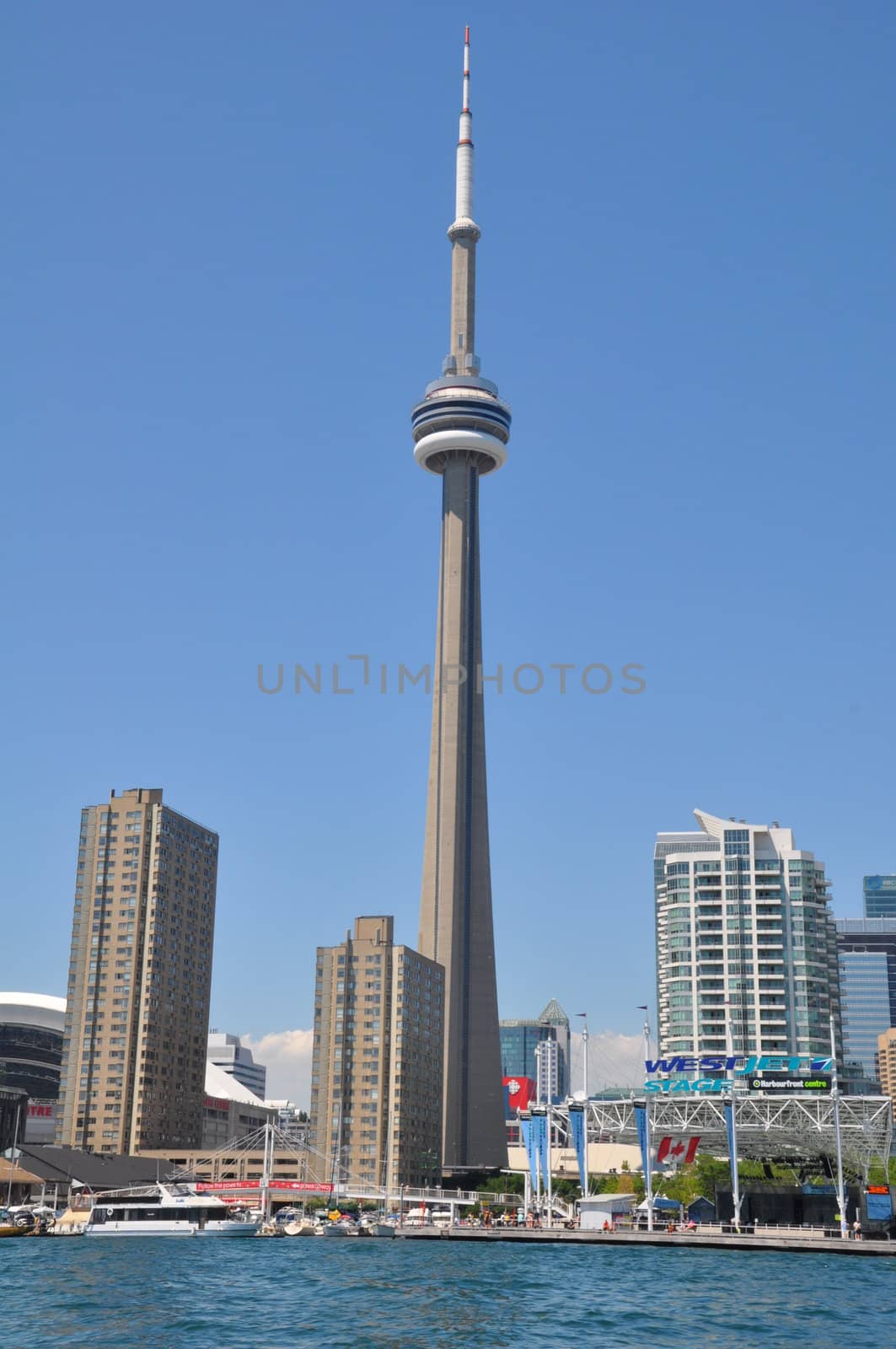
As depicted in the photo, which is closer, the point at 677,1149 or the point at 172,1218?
the point at 172,1218

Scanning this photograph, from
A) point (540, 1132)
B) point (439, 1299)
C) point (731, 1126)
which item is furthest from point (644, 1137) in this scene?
point (439, 1299)

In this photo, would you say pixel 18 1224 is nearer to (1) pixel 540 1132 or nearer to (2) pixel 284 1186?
(2) pixel 284 1186

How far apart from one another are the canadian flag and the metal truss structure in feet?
3.86

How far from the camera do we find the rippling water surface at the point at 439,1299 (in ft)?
187

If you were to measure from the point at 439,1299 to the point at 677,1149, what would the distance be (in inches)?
3389

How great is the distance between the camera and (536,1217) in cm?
13062

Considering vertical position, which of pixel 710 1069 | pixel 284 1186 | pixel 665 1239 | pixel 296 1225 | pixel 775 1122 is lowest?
pixel 296 1225

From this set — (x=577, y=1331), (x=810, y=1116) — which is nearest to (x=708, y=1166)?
(x=810, y=1116)

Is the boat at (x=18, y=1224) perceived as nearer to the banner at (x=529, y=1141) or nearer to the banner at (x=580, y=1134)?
the banner at (x=529, y=1141)

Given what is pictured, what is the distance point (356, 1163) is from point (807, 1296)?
13161cm

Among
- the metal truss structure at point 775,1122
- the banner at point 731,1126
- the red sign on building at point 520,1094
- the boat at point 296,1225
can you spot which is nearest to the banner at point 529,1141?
the red sign on building at point 520,1094

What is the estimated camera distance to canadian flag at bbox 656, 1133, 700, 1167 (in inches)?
5768

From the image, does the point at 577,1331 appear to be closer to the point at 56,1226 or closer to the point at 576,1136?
the point at 576,1136

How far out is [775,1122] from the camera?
139 metres
